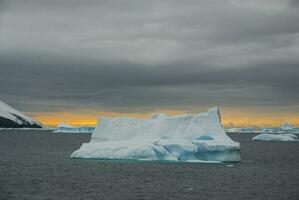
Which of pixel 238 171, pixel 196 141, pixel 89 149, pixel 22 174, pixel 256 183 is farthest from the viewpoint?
pixel 89 149

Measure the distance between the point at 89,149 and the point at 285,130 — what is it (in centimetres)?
12068

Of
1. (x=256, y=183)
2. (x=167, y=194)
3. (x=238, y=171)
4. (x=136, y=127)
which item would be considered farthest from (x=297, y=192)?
(x=136, y=127)

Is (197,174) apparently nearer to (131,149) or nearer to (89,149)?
(131,149)

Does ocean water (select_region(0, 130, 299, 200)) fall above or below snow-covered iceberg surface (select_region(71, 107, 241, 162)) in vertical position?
below

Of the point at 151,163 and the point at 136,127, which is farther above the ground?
the point at 136,127

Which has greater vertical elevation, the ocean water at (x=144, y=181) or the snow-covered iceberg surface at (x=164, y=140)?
the snow-covered iceberg surface at (x=164, y=140)

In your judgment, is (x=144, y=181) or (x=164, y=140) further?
(x=164, y=140)

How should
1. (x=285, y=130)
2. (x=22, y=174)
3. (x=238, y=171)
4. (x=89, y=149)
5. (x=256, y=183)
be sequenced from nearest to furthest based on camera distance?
(x=256, y=183)
(x=22, y=174)
(x=238, y=171)
(x=89, y=149)
(x=285, y=130)

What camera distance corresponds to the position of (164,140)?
4378 cm

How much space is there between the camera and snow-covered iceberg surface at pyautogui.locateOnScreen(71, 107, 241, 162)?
43031 millimetres

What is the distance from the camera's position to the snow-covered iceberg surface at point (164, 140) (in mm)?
43031

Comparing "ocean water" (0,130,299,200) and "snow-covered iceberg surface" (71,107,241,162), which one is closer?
"ocean water" (0,130,299,200)

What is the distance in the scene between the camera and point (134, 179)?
113ft

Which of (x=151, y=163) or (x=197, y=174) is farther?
(x=151, y=163)
